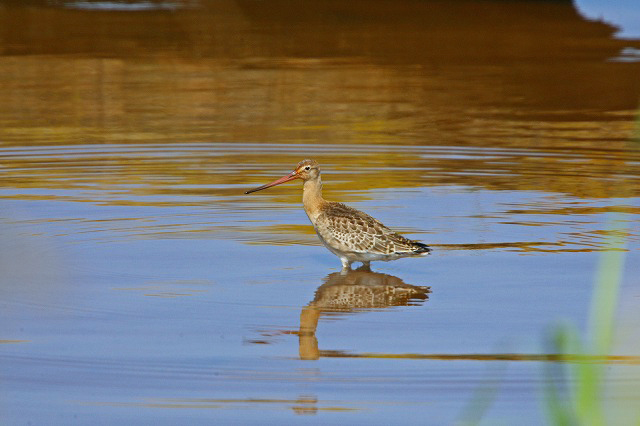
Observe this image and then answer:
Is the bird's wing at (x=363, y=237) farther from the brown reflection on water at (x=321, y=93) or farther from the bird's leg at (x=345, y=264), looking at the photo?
the brown reflection on water at (x=321, y=93)

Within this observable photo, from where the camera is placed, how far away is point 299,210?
1407 cm

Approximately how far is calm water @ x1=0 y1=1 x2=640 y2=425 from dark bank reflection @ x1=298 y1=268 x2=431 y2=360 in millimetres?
36

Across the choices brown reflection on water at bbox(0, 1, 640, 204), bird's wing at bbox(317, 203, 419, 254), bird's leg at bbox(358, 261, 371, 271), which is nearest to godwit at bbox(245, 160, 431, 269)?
bird's wing at bbox(317, 203, 419, 254)

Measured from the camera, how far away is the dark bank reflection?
9734mm

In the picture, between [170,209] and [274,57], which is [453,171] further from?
[274,57]

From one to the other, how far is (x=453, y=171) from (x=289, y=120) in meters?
4.32

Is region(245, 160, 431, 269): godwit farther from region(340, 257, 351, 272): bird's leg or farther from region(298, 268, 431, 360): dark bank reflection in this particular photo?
region(298, 268, 431, 360): dark bank reflection

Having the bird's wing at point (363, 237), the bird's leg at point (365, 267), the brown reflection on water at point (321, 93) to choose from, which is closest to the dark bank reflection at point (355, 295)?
the bird's leg at point (365, 267)

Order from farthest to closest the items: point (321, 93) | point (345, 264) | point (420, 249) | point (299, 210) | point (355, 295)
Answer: point (321, 93)
point (299, 210)
point (345, 264)
point (420, 249)
point (355, 295)

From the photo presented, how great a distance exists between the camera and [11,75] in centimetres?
2262

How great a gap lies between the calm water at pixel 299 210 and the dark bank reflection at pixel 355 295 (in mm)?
36

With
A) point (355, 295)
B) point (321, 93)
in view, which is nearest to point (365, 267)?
point (355, 295)

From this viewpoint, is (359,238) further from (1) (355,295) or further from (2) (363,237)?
(1) (355,295)

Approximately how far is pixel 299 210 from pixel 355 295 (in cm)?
365
